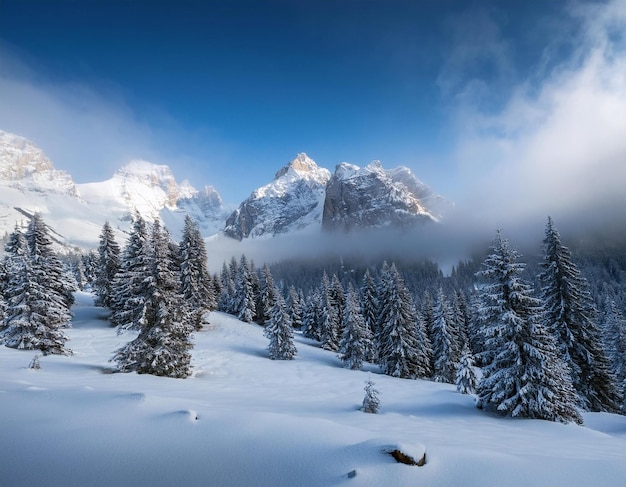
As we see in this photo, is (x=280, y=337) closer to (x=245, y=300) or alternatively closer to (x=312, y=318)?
(x=245, y=300)

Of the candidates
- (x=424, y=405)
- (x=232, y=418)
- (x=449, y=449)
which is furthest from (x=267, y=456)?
(x=424, y=405)

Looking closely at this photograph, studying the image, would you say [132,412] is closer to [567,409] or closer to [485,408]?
[485,408]

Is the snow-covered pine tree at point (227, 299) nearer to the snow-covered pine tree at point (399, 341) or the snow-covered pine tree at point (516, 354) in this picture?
the snow-covered pine tree at point (399, 341)

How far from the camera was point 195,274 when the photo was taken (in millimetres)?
40938

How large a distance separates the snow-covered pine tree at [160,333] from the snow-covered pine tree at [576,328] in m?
22.3

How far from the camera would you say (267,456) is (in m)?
4.61

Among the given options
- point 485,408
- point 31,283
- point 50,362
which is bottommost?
point 50,362

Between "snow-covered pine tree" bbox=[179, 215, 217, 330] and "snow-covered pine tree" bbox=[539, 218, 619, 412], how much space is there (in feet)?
112

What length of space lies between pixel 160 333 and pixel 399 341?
73.4 feet

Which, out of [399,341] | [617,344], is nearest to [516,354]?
[399,341]

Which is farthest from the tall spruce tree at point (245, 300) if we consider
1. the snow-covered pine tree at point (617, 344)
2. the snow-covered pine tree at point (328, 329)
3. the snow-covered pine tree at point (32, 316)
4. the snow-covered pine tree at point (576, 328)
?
the snow-covered pine tree at point (617, 344)

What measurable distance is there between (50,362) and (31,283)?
6.98 m

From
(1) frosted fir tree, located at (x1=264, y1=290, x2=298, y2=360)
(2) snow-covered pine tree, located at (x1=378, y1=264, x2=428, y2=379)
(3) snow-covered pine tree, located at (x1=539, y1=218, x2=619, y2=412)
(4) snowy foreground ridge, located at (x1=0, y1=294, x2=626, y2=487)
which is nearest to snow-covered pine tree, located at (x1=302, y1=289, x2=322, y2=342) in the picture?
(1) frosted fir tree, located at (x1=264, y1=290, x2=298, y2=360)

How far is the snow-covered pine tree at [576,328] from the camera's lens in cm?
2138
